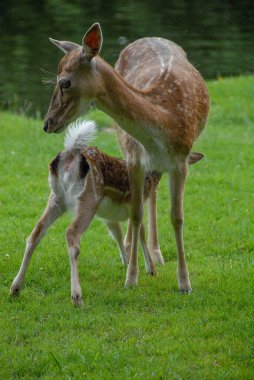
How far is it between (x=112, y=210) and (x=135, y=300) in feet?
2.43

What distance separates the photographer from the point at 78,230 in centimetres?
624

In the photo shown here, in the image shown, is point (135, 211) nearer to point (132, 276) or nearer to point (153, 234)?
point (132, 276)

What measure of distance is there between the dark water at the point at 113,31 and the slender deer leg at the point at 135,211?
20.4 feet

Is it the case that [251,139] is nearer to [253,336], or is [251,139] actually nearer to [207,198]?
[207,198]

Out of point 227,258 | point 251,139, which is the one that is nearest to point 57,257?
point 227,258

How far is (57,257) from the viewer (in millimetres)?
7191

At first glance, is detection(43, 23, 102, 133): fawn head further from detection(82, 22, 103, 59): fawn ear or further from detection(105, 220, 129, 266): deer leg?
detection(105, 220, 129, 266): deer leg

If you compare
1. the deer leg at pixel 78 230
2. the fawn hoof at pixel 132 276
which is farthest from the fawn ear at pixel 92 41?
the fawn hoof at pixel 132 276

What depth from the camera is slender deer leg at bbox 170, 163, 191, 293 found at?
6508 millimetres

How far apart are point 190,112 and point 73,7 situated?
707 cm

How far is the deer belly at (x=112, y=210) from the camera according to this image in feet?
21.6

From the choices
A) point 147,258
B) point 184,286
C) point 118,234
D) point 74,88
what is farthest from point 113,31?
point 74,88

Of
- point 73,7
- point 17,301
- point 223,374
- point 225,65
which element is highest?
point 223,374

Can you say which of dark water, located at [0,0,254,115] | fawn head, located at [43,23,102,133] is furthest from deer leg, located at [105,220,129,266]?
dark water, located at [0,0,254,115]
